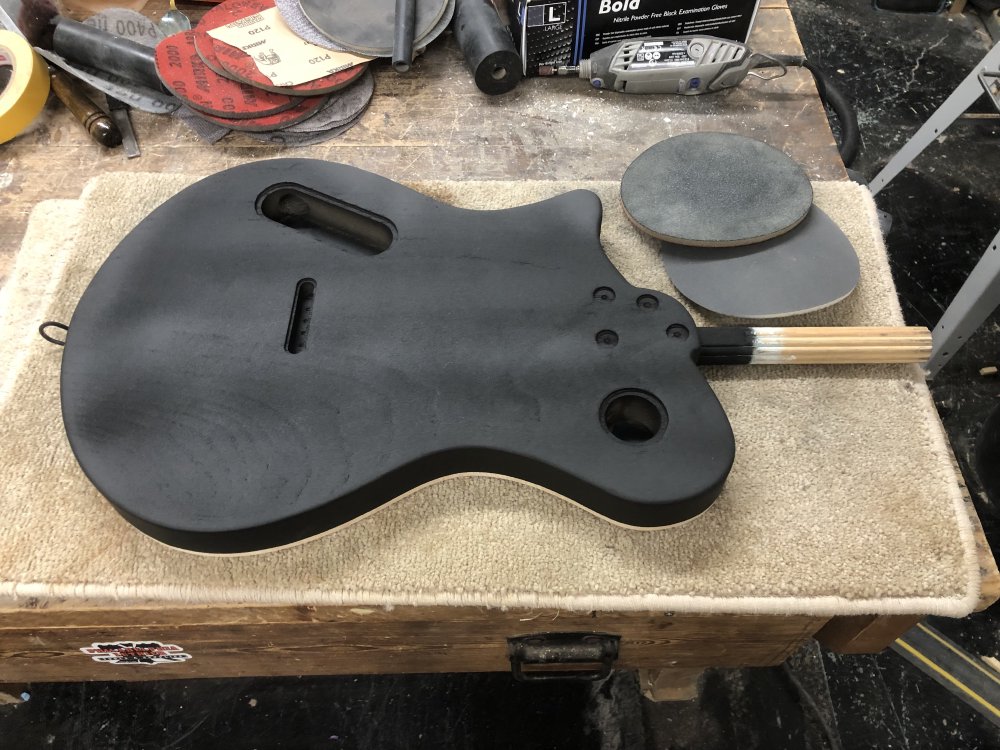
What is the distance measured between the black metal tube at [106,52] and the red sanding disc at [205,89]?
31 mm

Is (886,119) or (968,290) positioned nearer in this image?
Result: (968,290)

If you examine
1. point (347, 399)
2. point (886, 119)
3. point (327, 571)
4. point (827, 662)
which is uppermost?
point (347, 399)

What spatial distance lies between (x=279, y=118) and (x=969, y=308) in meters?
1.11

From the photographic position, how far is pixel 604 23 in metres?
0.97

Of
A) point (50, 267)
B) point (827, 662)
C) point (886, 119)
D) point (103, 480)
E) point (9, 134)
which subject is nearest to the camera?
point (103, 480)

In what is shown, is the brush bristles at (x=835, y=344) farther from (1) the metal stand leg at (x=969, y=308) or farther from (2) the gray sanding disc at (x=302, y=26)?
(2) the gray sanding disc at (x=302, y=26)

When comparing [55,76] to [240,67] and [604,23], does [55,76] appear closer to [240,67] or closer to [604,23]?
[240,67]

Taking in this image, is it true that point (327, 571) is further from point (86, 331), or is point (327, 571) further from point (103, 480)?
point (86, 331)

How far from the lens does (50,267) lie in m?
0.81

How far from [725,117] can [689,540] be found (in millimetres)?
667

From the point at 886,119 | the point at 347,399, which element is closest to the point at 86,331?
the point at 347,399

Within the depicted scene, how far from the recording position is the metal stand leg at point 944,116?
112 cm

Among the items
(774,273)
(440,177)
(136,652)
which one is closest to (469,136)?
(440,177)

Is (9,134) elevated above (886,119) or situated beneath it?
elevated above
